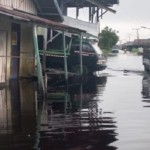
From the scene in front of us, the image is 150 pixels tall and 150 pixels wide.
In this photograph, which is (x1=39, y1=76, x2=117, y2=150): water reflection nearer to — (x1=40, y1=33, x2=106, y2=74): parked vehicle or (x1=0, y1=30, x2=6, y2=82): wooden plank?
(x1=0, y1=30, x2=6, y2=82): wooden plank

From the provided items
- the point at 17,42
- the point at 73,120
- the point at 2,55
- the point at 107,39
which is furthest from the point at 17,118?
the point at 107,39

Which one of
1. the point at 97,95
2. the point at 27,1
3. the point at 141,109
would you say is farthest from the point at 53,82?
the point at 141,109

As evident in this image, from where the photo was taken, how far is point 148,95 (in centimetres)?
1839

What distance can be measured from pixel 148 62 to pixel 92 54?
7928mm

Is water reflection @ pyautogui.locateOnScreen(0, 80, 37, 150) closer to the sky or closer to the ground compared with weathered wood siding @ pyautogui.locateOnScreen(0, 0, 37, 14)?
closer to the ground

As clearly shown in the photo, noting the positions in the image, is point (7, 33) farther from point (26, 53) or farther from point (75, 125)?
point (75, 125)

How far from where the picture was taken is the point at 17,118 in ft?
40.0

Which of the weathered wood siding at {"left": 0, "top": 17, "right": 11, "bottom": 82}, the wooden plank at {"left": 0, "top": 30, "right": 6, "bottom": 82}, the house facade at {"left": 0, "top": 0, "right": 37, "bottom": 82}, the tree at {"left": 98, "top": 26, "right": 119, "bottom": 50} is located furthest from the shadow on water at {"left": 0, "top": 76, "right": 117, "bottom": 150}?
the tree at {"left": 98, "top": 26, "right": 119, "bottom": 50}

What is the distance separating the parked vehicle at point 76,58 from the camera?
2647 centimetres

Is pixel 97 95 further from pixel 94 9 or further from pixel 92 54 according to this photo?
pixel 94 9

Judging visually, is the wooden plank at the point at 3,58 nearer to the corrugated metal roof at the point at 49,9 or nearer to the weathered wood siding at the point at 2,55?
the weathered wood siding at the point at 2,55

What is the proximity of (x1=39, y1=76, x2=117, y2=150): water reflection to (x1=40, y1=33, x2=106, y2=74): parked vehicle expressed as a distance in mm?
9429

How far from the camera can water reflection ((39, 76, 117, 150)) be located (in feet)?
29.5

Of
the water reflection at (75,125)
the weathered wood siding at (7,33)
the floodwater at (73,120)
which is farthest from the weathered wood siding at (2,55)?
the water reflection at (75,125)
